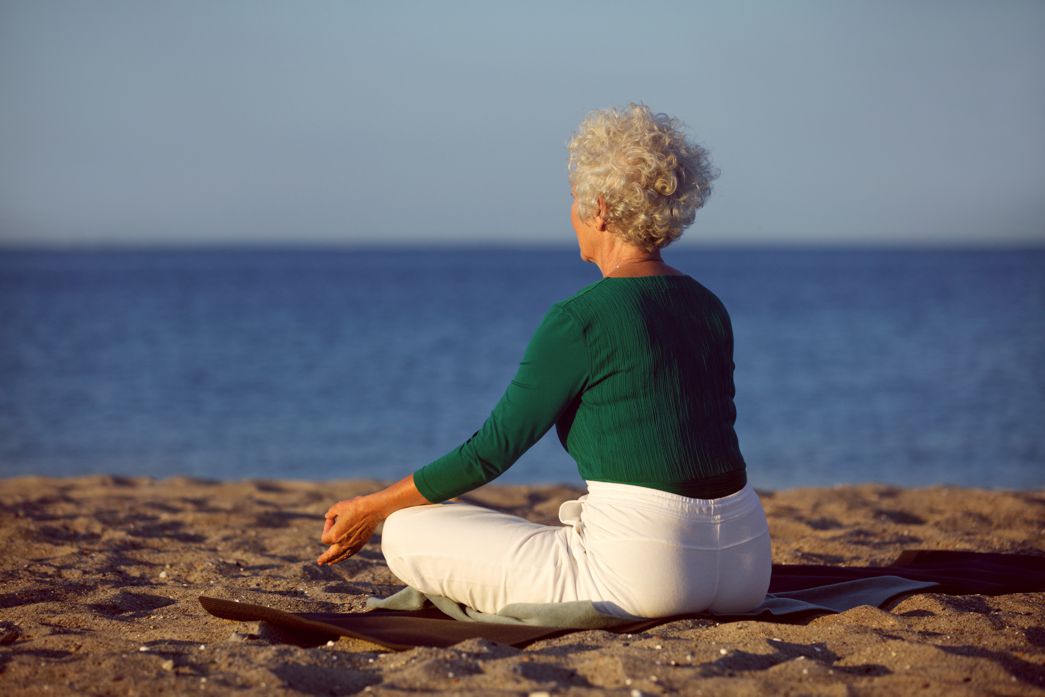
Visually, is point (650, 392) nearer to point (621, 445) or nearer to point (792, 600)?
point (621, 445)

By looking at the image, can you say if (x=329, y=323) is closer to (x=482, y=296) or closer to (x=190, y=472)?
(x=482, y=296)

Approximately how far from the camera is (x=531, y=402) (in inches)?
130

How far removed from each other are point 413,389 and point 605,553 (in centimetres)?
1696

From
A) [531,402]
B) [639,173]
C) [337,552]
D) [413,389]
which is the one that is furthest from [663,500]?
[413,389]

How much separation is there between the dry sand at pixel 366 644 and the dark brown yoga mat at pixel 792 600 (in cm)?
6

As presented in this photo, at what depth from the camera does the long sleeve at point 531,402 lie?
3260 millimetres

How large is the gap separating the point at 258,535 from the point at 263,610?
211 cm

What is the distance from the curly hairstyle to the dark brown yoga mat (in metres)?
1.29

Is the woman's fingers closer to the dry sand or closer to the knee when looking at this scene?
the knee

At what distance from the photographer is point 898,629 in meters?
3.65

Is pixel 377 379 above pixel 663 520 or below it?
below

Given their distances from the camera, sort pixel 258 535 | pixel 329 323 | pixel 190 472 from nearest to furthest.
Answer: pixel 258 535 → pixel 190 472 → pixel 329 323

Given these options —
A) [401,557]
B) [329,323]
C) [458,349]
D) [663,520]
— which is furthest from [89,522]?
[329,323]

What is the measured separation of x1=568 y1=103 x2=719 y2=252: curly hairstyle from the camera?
337 centimetres
